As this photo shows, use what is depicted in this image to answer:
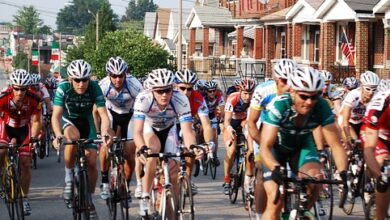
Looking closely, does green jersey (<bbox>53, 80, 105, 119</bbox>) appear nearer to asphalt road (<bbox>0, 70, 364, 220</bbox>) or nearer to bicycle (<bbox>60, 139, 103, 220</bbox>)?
bicycle (<bbox>60, 139, 103, 220</bbox>)

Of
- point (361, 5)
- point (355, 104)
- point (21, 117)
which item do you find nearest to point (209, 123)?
point (21, 117)

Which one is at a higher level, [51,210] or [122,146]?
[122,146]

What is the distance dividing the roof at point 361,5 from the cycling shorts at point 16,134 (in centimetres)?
2423

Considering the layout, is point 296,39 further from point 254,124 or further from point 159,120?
point 254,124

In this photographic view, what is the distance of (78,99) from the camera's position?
10.7 m

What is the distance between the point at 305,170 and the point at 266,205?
30.4 inches

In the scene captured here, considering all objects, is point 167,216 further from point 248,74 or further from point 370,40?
point 248,74

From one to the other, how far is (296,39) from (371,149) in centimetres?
3358

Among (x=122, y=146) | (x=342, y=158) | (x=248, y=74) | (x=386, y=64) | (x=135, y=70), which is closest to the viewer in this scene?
(x=342, y=158)

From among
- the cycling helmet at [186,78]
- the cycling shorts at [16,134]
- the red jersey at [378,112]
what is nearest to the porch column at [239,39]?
the cycling helmet at [186,78]

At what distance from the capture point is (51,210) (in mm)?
12406

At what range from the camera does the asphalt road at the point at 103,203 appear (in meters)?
11.9

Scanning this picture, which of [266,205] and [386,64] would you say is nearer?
[266,205]

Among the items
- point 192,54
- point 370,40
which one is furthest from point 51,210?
point 192,54
